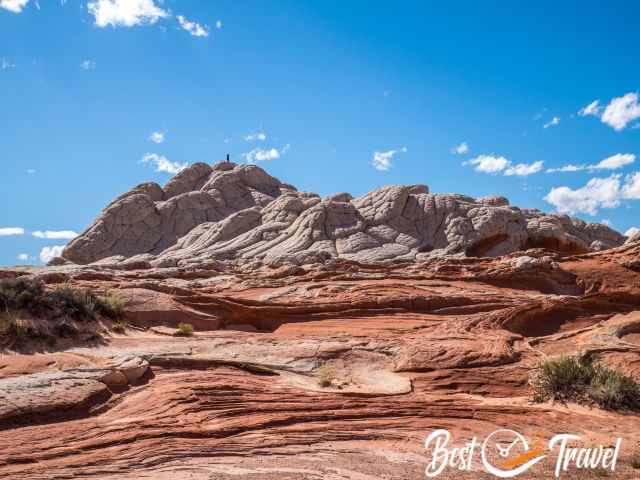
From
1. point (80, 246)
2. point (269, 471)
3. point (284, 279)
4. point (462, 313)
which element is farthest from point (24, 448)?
point (80, 246)

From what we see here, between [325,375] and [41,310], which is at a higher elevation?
[41,310]

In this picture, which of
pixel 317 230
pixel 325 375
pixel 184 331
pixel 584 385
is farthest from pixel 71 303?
pixel 317 230

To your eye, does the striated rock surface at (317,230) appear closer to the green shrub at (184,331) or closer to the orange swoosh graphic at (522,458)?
the green shrub at (184,331)

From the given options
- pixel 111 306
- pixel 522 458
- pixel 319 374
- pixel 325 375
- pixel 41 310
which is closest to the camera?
pixel 522 458

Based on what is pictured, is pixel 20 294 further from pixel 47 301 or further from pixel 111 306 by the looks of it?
pixel 111 306

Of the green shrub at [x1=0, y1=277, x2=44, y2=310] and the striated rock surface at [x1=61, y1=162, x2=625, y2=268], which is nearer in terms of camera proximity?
the green shrub at [x1=0, y1=277, x2=44, y2=310]

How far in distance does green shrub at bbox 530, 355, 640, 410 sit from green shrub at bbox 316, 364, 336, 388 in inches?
152

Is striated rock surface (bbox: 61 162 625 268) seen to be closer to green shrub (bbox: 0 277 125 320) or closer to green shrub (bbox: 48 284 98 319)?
green shrub (bbox: 0 277 125 320)

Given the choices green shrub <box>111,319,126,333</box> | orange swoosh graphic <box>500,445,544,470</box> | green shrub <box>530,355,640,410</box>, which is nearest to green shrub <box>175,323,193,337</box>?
green shrub <box>111,319,126,333</box>

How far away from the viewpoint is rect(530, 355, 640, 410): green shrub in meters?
9.80

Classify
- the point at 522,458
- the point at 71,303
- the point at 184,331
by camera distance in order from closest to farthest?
the point at 522,458
the point at 71,303
the point at 184,331

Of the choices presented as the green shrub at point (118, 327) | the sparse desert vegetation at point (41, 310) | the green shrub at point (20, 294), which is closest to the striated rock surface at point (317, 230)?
the green shrub at point (118, 327)

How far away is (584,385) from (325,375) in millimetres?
4870

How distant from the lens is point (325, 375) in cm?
1088
